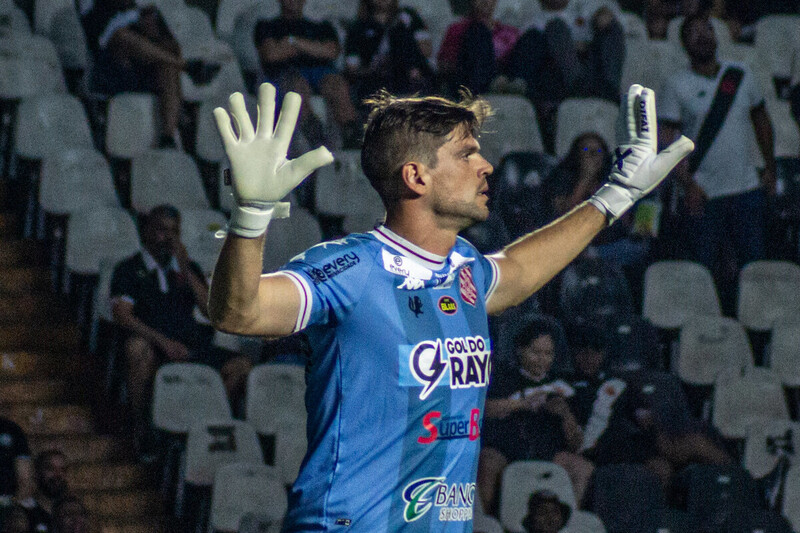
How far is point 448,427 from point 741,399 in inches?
183

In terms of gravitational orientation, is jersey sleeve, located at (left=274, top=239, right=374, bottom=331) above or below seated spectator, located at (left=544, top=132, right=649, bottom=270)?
below

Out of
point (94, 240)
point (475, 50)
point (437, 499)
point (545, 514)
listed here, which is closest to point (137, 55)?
point (94, 240)

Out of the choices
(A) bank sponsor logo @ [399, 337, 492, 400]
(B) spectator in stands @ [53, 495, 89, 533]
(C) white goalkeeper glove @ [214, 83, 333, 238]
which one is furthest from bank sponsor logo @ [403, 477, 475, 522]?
(B) spectator in stands @ [53, 495, 89, 533]

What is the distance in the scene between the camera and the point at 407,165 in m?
3.02

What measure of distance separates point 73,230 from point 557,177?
312cm

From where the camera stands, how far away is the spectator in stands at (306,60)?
26.0ft

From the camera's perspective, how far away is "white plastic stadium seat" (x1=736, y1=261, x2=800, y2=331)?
7.74 meters

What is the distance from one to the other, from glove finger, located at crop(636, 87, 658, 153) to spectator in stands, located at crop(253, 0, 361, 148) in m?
4.50

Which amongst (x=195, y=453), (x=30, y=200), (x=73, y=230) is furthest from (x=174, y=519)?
(x=30, y=200)

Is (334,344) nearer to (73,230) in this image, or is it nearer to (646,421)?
(646,421)

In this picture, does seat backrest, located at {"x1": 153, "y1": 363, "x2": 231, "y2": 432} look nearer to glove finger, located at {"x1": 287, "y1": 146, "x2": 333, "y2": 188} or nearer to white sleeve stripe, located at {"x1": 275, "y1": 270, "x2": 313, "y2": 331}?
white sleeve stripe, located at {"x1": 275, "y1": 270, "x2": 313, "y2": 331}

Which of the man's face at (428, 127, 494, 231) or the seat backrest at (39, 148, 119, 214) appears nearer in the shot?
the man's face at (428, 127, 494, 231)

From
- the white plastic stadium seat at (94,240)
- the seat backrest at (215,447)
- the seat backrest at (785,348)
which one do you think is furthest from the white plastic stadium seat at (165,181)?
the seat backrest at (785,348)

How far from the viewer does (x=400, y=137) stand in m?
3.04
